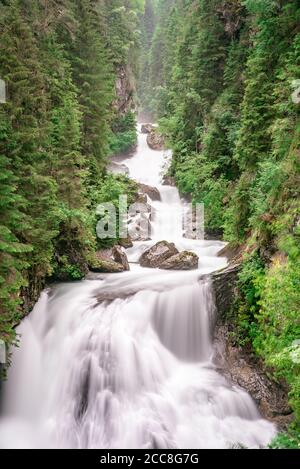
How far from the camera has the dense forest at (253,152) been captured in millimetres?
8273

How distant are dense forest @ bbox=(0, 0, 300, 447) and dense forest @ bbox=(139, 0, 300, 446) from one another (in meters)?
0.05

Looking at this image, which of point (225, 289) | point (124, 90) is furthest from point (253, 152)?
point (124, 90)

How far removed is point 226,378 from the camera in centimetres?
955

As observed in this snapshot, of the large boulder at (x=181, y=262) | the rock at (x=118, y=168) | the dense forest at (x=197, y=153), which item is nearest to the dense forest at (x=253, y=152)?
the dense forest at (x=197, y=153)

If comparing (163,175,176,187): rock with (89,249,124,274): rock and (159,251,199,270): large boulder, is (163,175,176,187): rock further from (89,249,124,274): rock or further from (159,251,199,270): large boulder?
(89,249,124,274): rock

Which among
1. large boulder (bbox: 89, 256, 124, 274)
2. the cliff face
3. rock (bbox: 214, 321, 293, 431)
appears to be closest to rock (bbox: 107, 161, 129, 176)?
the cliff face

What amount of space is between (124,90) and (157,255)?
75.6 ft

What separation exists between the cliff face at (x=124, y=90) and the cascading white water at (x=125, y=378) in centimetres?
2576

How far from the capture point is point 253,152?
1345cm

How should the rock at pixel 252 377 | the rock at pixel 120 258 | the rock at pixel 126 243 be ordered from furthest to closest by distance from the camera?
the rock at pixel 126 243 < the rock at pixel 120 258 < the rock at pixel 252 377

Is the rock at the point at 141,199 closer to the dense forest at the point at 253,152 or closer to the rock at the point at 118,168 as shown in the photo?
the dense forest at the point at 253,152

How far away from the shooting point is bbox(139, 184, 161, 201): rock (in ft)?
88.1

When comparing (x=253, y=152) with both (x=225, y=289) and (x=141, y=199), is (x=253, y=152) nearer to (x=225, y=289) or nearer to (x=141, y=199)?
(x=225, y=289)
